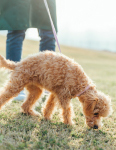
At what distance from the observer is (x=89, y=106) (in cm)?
240

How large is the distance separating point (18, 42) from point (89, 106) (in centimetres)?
159

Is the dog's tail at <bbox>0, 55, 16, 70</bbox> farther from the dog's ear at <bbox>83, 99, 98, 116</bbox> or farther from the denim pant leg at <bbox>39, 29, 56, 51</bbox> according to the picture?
the dog's ear at <bbox>83, 99, 98, 116</bbox>

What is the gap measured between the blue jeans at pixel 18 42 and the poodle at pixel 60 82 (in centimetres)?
64

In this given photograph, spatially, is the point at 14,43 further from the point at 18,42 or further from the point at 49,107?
the point at 49,107

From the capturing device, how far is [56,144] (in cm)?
188

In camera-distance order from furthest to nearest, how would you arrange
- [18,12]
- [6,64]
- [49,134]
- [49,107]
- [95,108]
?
[18,12] < [49,107] < [6,64] < [95,108] < [49,134]

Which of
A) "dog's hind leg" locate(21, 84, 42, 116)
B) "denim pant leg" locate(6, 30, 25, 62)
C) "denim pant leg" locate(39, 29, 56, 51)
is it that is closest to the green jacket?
"denim pant leg" locate(6, 30, 25, 62)

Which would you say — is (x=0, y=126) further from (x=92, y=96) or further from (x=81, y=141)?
(x=92, y=96)

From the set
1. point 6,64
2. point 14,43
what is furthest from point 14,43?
point 6,64

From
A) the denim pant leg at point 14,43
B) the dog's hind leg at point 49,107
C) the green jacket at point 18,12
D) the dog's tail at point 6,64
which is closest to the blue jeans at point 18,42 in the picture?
the denim pant leg at point 14,43

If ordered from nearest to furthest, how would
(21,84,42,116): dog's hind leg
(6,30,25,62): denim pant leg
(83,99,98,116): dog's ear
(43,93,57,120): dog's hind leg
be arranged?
(83,99,98,116): dog's ear
(43,93,57,120): dog's hind leg
(21,84,42,116): dog's hind leg
(6,30,25,62): denim pant leg

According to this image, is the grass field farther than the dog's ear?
No

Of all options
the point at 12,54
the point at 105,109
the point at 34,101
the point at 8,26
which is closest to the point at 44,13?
the point at 8,26

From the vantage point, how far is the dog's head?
2.36m
